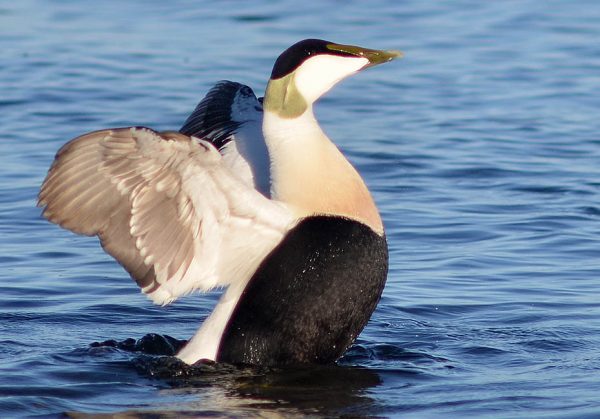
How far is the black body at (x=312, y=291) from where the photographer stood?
19.9 ft

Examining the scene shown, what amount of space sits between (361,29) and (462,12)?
5.84 ft

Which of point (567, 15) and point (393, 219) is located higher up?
point (567, 15)

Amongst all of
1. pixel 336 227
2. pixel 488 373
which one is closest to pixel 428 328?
pixel 488 373

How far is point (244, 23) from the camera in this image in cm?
1584

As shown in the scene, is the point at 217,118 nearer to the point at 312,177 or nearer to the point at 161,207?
the point at 312,177

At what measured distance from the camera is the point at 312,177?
6.03m

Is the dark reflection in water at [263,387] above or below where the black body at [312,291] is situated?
below

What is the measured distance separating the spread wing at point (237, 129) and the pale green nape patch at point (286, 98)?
1.23 ft

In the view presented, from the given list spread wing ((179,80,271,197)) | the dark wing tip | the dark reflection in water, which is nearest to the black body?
the dark reflection in water

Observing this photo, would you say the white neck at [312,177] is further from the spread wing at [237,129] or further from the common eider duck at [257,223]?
the spread wing at [237,129]

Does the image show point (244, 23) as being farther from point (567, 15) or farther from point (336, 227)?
point (336, 227)

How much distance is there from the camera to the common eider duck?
575cm

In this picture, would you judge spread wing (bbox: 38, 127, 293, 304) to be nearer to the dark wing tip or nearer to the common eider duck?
the common eider duck

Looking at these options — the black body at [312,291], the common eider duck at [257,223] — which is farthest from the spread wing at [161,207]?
the black body at [312,291]
